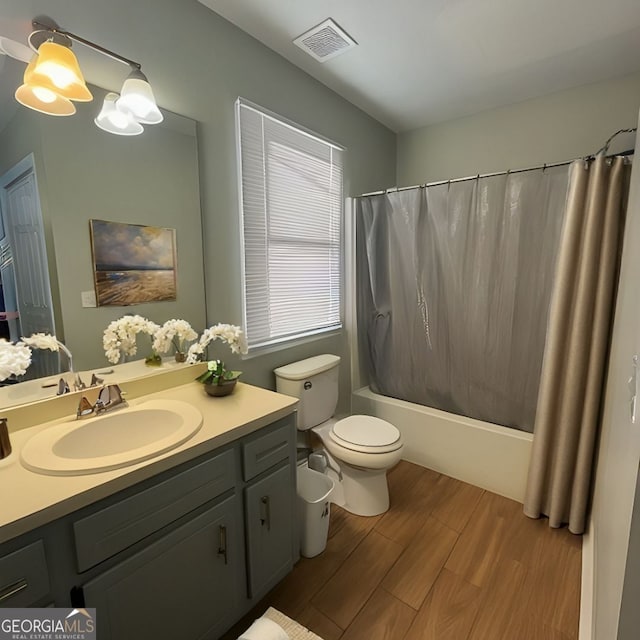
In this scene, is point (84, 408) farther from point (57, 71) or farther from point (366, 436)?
point (366, 436)

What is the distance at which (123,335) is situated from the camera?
140 cm

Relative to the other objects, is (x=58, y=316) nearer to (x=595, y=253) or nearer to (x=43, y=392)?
(x=43, y=392)

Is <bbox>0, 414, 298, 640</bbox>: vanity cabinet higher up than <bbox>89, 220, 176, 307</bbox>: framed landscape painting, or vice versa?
<bbox>89, 220, 176, 307</bbox>: framed landscape painting

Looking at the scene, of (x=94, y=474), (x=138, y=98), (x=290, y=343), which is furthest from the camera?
(x=290, y=343)

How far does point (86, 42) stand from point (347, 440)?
2.01 m

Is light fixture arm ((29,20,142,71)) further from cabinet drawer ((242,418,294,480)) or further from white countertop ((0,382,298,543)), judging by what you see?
cabinet drawer ((242,418,294,480))

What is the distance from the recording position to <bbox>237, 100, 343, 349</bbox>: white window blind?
73.9 inches

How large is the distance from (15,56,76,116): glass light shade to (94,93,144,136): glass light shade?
12cm

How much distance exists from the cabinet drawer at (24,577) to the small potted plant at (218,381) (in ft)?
2.38

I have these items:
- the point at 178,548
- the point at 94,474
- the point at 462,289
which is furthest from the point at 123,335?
the point at 462,289

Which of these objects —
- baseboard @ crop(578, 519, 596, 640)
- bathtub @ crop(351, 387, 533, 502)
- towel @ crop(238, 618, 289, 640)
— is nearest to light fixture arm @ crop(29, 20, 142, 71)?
towel @ crop(238, 618, 289, 640)

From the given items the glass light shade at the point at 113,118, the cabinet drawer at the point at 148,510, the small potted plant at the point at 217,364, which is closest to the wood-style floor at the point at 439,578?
the cabinet drawer at the point at 148,510

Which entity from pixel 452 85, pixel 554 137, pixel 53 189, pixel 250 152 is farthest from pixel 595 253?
pixel 53 189

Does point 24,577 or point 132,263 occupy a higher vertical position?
point 132,263
